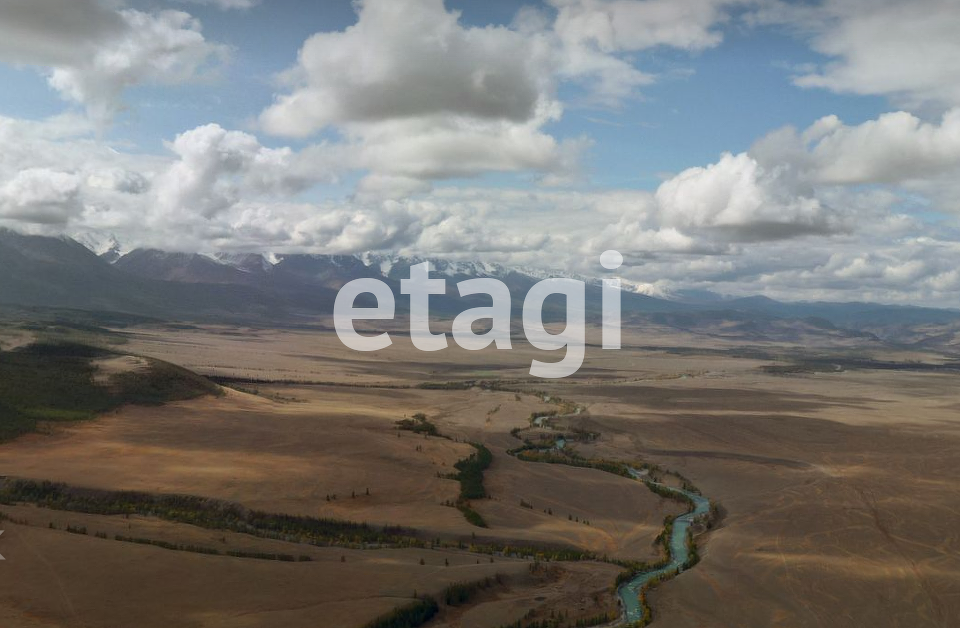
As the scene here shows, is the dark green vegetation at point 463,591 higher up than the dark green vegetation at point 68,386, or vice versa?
the dark green vegetation at point 68,386

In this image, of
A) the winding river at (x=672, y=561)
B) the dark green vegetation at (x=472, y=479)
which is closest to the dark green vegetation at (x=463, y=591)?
the winding river at (x=672, y=561)

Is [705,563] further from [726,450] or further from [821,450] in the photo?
[821,450]

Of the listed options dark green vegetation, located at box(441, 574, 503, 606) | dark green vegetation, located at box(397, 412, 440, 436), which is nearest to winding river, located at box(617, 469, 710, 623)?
dark green vegetation, located at box(441, 574, 503, 606)

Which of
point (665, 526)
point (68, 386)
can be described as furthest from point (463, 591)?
point (68, 386)

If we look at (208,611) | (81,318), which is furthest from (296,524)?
(81,318)

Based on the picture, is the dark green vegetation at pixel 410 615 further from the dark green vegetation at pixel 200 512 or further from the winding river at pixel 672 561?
the dark green vegetation at pixel 200 512

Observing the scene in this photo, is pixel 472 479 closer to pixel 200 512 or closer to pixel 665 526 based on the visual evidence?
pixel 665 526
